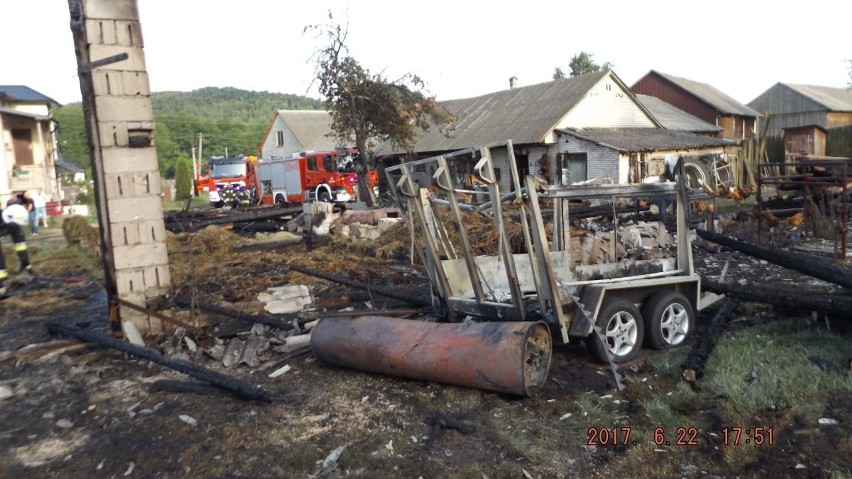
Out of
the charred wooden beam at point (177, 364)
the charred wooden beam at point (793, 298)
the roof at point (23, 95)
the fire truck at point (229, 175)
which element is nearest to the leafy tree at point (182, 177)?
the roof at point (23, 95)

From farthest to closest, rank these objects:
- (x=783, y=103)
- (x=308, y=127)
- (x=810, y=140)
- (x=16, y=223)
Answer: (x=308, y=127)
(x=783, y=103)
(x=810, y=140)
(x=16, y=223)

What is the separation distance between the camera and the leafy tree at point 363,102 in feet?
85.5

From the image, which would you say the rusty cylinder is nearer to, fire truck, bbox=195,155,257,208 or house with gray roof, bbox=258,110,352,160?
fire truck, bbox=195,155,257,208

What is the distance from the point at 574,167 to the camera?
29219 mm

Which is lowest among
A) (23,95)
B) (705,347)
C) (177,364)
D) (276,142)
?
(705,347)

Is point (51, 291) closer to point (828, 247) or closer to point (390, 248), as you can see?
point (390, 248)

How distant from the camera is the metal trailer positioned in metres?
6.09

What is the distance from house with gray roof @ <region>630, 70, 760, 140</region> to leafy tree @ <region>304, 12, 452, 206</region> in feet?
80.4

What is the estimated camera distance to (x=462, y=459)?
15.6ft

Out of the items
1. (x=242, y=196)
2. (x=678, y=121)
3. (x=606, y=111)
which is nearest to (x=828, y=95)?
(x=678, y=121)

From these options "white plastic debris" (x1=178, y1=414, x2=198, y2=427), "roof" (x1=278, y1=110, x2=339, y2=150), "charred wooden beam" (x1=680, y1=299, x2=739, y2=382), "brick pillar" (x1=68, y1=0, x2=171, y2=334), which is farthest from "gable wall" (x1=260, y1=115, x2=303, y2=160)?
"white plastic debris" (x1=178, y1=414, x2=198, y2=427)

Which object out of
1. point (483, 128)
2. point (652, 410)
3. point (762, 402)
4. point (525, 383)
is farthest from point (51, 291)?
point (483, 128)

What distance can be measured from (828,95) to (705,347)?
61.2 metres

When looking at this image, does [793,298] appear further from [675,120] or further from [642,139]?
[675,120]
